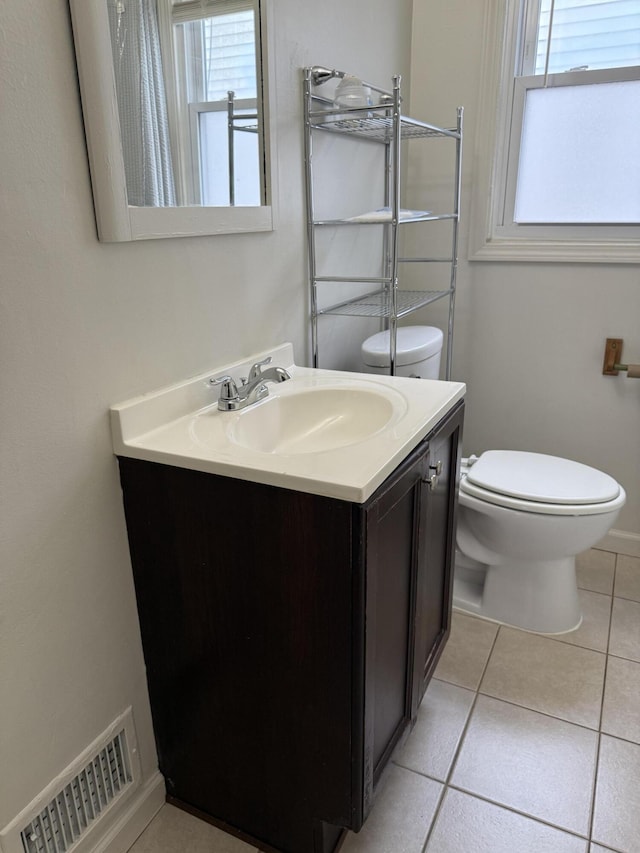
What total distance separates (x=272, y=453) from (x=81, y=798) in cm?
74

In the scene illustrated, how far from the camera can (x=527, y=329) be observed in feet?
7.47

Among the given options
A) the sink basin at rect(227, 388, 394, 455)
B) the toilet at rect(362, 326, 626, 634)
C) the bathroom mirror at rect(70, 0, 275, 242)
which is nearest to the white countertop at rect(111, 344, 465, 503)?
the sink basin at rect(227, 388, 394, 455)

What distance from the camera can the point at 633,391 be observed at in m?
2.18

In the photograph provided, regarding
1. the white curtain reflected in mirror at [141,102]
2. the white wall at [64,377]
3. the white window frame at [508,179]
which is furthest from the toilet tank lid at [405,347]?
the white curtain reflected in mirror at [141,102]

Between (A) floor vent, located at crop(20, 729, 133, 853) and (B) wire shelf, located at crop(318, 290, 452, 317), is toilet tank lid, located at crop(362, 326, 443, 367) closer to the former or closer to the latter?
(B) wire shelf, located at crop(318, 290, 452, 317)

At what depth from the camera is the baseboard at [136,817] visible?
126 centimetres

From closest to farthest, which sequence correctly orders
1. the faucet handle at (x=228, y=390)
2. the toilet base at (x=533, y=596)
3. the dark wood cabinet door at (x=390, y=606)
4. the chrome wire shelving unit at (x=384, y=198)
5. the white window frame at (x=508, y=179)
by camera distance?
the dark wood cabinet door at (x=390, y=606), the faucet handle at (x=228, y=390), the chrome wire shelving unit at (x=384, y=198), the toilet base at (x=533, y=596), the white window frame at (x=508, y=179)

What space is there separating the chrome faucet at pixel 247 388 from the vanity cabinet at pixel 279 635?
0.83 ft

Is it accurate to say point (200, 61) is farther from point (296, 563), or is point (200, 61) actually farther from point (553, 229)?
point (553, 229)

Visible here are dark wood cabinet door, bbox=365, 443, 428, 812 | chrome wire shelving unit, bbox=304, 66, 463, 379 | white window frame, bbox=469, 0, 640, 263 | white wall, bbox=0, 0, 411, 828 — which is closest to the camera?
white wall, bbox=0, 0, 411, 828

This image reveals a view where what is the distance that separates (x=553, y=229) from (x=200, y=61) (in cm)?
143

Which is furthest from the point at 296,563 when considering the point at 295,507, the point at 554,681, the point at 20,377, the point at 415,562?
the point at 554,681

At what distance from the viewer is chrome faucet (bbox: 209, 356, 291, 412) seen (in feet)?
4.23

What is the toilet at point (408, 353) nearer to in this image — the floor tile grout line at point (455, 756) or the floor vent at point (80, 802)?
the floor tile grout line at point (455, 756)
